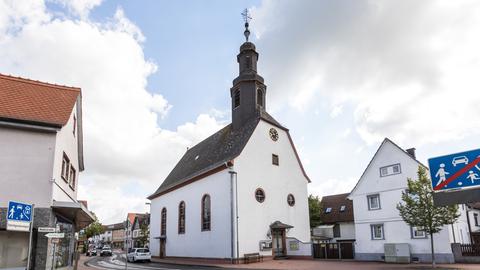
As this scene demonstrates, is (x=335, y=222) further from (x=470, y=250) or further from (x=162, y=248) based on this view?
(x=162, y=248)

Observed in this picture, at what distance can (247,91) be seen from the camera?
33.2 metres

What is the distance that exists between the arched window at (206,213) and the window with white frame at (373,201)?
503 inches

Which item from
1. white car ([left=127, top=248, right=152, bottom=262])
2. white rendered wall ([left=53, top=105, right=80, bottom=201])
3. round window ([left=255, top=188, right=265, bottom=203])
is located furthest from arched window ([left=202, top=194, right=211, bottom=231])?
white rendered wall ([left=53, top=105, right=80, bottom=201])

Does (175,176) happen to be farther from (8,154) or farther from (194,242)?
(8,154)

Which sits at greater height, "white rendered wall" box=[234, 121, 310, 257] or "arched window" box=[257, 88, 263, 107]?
"arched window" box=[257, 88, 263, 107]

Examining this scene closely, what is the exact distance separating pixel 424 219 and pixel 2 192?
20.3 metres

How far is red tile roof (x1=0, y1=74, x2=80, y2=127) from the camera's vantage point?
47.0ft

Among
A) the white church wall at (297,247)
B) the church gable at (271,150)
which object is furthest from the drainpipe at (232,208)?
the white church wall at (297,247)

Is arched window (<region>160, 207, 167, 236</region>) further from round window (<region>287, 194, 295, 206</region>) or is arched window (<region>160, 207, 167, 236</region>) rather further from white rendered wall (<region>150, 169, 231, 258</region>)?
round window (<region>287, 194, 295, 206</region>)

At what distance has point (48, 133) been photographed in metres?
14.7

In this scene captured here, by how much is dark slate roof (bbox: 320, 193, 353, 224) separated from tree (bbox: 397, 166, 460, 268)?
18453 mm

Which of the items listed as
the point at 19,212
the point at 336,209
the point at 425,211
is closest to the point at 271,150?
the point at 425,211

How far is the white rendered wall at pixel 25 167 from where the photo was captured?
13.7 m

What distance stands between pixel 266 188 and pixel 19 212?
866 inches
